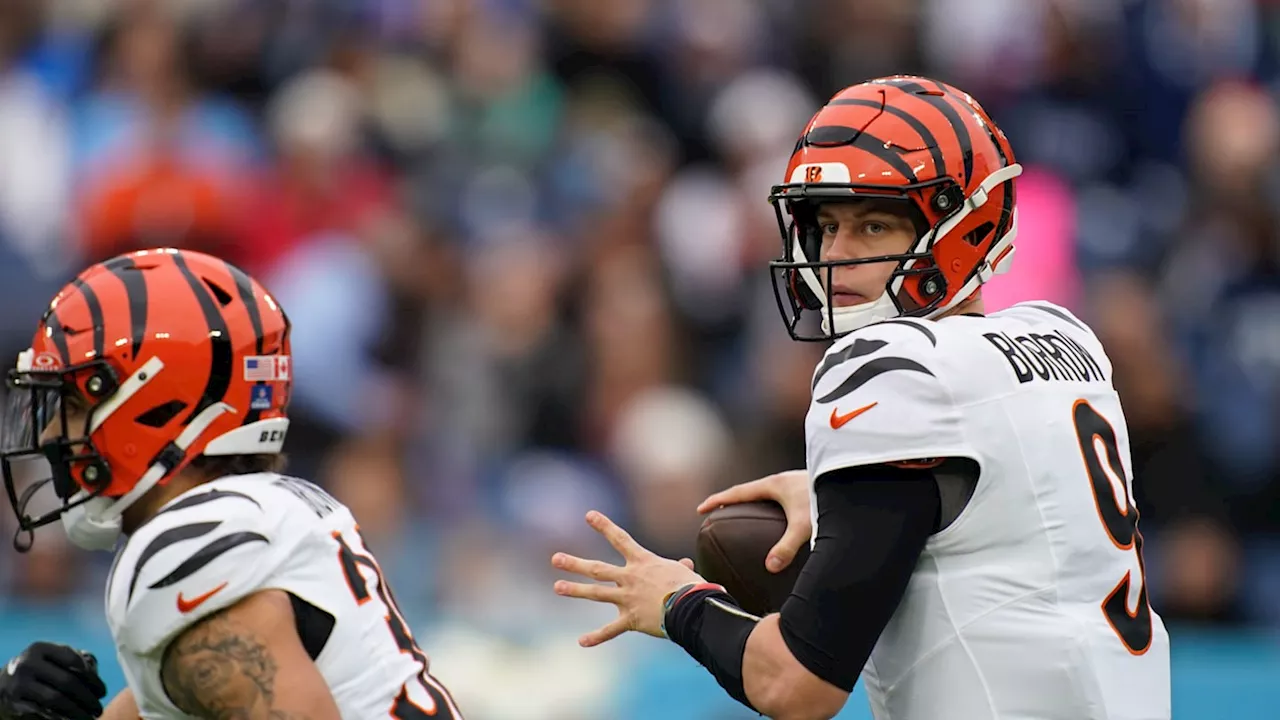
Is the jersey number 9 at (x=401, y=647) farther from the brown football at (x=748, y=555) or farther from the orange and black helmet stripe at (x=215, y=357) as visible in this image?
the brown football at (x=748, y=555)

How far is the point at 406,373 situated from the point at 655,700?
242cm

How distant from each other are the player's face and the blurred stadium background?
3094mm

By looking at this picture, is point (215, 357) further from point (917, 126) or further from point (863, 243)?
point (917, 126)

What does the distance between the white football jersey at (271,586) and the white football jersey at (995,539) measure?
90 centimetres

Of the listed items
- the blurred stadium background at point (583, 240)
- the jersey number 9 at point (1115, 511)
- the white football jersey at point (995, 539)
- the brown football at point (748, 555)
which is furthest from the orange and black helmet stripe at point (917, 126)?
the blurred stadium background at point (583, 240)

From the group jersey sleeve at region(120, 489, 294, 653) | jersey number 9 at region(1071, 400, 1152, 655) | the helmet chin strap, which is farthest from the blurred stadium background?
jersey sleeve at region(120, 489, 294, 653)

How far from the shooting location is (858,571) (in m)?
3.15

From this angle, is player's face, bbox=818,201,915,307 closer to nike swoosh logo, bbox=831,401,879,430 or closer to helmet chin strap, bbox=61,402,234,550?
nike swoosh logo, bbox=831,401,879,430

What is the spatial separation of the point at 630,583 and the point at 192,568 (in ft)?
2.74

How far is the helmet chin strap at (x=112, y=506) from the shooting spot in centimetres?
365

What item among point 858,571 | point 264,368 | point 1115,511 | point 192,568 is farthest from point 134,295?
point 1115,511

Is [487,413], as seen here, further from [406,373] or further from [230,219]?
[230,219]

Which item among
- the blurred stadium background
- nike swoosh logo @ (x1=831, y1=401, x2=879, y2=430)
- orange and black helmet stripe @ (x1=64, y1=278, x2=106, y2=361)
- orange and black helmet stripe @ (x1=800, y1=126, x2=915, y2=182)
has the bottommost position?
the blurred stadium background

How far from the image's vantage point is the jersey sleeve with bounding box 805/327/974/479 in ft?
10.4
